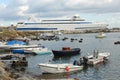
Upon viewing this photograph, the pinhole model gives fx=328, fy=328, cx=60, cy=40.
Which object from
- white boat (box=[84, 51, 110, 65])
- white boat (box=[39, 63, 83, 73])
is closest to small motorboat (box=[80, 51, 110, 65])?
white boat (box=[84, 51, 110, 65])

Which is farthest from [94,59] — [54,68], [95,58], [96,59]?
[54,68]

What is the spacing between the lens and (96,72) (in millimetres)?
37906

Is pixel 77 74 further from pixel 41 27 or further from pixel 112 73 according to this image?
pixel 41 27

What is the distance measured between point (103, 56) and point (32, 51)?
1720 centimetres

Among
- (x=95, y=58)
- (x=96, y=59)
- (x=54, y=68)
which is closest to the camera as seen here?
(x=54, y=68)

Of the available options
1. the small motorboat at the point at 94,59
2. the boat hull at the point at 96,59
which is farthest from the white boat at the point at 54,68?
the boat hull at the point at 96,59

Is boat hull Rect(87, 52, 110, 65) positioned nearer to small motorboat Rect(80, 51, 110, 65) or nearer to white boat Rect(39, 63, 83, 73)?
small motorboat Rect(80, 51, 110, 65)

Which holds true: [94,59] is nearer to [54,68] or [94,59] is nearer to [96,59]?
[96,59]

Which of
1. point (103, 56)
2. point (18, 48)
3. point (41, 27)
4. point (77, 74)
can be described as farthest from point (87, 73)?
point (41, 27)

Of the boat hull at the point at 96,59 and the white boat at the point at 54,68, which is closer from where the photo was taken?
the white boat at the point at 54,68

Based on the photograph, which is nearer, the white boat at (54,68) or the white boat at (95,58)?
the white boat at (54,68)

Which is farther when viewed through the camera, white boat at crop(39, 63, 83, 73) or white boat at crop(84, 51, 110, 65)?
white boat at crop(84, 51, 110, 65)

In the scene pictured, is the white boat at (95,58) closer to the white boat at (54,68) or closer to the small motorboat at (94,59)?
the small motorboat at (94,59)

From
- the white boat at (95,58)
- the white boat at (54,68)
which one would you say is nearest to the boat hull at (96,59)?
the white boat at (95,58)
